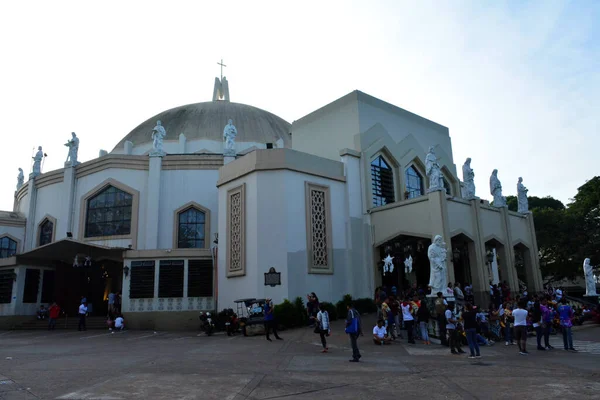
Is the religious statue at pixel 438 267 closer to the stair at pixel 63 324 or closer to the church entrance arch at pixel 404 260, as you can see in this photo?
the church entrance arch at pixel 404 260

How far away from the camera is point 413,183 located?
28.4 m

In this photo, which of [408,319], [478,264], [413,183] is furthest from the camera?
[413,183]

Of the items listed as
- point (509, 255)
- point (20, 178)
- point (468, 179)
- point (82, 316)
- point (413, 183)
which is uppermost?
point (20, 178)

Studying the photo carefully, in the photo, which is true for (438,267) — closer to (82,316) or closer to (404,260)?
(404,260)

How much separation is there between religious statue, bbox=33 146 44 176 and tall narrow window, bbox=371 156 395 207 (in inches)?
860

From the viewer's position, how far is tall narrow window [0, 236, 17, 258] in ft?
106

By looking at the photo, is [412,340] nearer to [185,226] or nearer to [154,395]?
[154,395]

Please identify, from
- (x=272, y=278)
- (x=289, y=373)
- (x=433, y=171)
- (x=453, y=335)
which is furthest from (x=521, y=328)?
(x=272, y=278)

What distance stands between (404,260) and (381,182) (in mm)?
4781

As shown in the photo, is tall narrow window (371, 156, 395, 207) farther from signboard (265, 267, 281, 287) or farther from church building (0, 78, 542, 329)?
signboard (265, 267, 281, 287)

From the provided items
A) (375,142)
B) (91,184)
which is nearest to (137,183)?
(91,184)

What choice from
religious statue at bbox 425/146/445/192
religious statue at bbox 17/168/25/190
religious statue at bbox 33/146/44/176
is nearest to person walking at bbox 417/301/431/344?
religious statue at bbox 425/146/445/192

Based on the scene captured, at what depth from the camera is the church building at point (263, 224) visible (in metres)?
21.5

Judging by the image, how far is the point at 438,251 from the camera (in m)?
16.3
